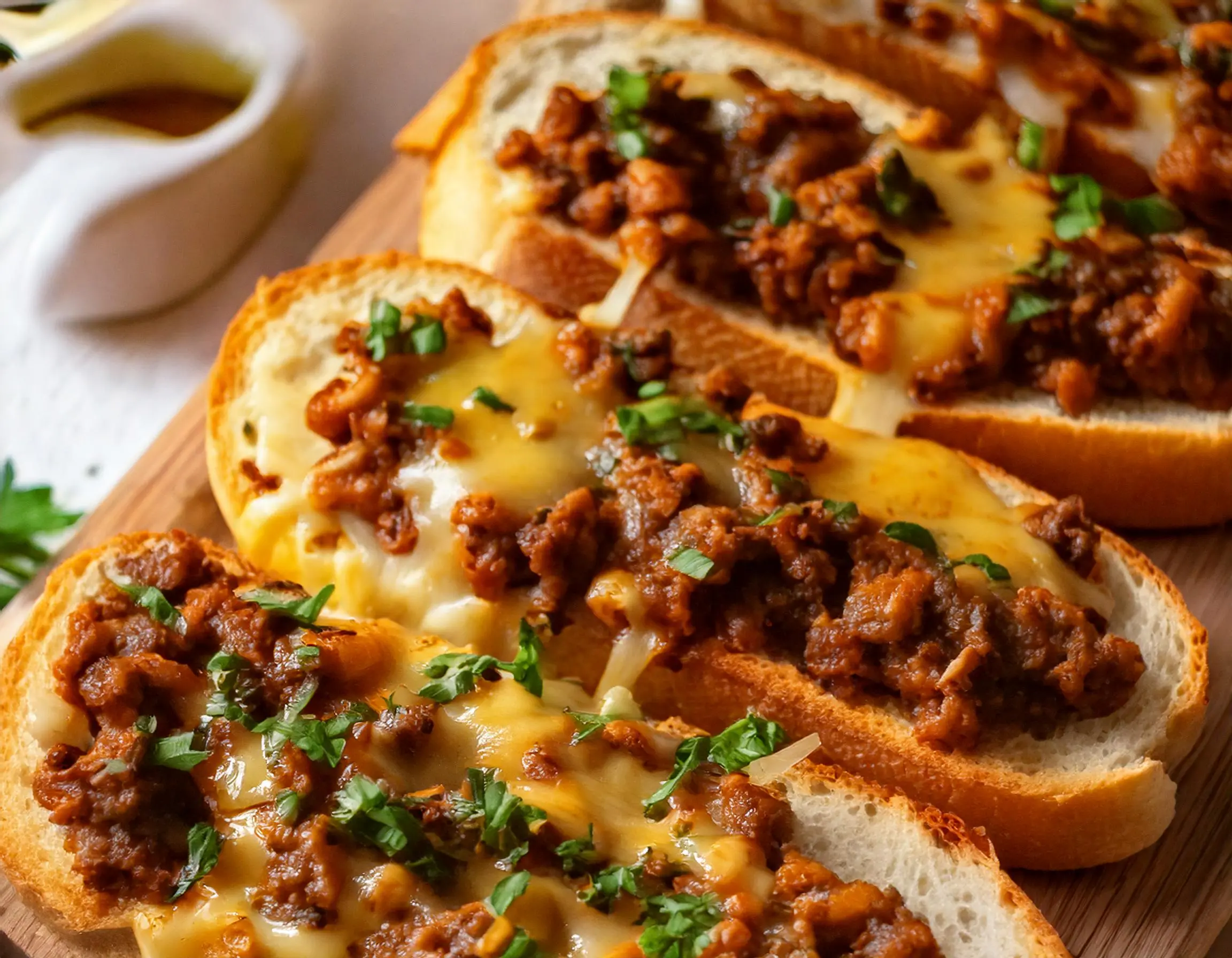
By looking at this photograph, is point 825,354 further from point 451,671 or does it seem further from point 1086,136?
point 451,671

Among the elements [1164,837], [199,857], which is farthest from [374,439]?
[1164,837]

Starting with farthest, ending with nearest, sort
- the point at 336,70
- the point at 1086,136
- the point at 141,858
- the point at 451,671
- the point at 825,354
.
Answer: the point at 336,70 → the point at 1086,136 → the point at 825,354 → the point at 451,671 → the point at 141,858

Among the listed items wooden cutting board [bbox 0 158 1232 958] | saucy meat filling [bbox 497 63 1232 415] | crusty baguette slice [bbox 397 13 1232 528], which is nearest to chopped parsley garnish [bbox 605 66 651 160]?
saucy meat filling [bbox 497 63 1232 415]

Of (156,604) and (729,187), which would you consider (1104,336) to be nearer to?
(729,187)

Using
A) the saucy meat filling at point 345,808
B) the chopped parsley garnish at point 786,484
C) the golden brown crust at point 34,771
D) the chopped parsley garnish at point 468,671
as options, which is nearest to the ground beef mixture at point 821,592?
the chopped parsley garnish at point 786,484

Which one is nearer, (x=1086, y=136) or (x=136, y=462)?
(x=136, y=462)

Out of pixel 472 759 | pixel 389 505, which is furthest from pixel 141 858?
pixel 389 505
